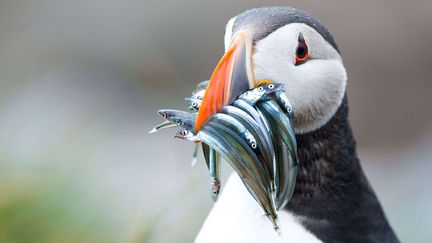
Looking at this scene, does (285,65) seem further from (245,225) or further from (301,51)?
(245,225)

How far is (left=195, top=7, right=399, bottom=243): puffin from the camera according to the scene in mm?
2434

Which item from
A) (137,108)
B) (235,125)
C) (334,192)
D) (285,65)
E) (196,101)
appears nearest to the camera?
(235,125)

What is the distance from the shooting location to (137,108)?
5848mm

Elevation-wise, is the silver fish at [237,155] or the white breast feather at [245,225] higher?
the silver fish at [237,155]

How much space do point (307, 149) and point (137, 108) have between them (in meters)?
3.27

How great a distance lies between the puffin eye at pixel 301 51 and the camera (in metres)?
2.51

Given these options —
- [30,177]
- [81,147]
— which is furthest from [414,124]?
[30,177]

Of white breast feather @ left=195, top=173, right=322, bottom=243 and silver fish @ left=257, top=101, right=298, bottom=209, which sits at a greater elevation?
silver fish @ left=257, top=101, right=298, bottom=209

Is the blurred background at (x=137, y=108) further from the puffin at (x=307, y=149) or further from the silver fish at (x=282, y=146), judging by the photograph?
the silver fish at (x=282, y=146)

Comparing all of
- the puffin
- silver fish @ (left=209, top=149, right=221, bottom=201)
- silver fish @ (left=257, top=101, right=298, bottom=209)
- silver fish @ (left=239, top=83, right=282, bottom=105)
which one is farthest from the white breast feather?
silver fish @ (left=239, top=83, right=282, bottom=105)

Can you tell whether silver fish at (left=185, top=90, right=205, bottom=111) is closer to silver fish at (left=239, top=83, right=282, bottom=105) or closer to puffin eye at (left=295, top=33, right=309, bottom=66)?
silver fish at (left=239, top=83, right=282, bottom=105)

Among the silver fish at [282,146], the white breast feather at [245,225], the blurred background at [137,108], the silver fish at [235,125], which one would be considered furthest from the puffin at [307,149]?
the blurred background at [137,108]

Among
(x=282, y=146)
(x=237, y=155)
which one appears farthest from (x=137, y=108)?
(x=237, y=155)

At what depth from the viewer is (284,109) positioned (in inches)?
90.4
